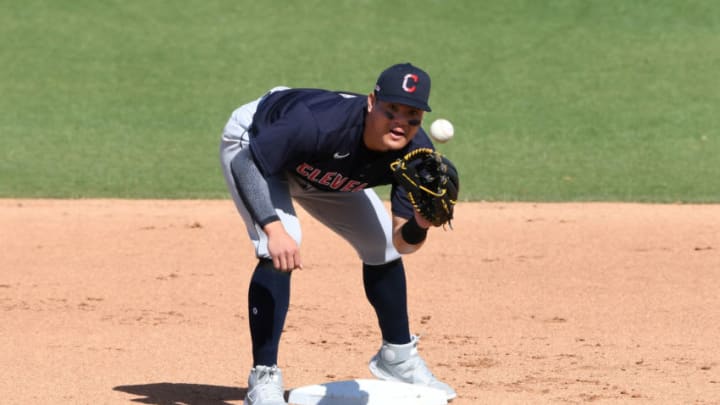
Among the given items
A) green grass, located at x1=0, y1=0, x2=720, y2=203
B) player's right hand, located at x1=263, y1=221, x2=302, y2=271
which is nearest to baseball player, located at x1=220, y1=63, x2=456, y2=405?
player's right hand, located at x1=263, y1=221, x2=302, y2=271

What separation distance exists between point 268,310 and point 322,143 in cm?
73

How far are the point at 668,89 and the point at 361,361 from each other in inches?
395

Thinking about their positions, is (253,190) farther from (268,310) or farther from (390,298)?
(390,298)

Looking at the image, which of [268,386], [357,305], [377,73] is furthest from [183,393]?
[377,73]

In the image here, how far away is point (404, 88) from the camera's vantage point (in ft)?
15.2

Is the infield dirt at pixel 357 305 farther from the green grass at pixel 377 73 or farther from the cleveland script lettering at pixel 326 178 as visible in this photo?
the green grass at pixel 377 73

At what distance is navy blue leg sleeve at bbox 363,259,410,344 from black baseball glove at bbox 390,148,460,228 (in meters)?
0.65

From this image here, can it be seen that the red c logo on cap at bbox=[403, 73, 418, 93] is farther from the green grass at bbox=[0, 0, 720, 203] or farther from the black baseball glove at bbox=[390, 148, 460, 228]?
the green grass at bbox=[0, 0, 720, 203]

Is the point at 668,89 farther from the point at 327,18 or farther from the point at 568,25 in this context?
the point at 327,18

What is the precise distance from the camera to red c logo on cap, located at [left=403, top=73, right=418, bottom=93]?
15.2 ft

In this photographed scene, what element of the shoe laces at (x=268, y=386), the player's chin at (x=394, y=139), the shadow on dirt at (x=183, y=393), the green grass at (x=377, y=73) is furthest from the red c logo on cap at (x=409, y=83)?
the green grass at (x=377, y=73)

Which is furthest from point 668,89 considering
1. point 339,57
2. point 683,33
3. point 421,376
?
point 421,376

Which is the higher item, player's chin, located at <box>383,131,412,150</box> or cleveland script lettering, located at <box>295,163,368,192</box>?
player's chin, located at <box>383,131,412,150</box>

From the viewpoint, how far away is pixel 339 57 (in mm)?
16188
